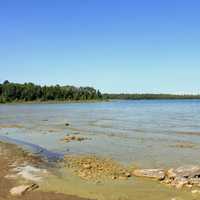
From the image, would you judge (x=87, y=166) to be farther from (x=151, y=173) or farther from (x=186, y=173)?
(x=186, y=173)

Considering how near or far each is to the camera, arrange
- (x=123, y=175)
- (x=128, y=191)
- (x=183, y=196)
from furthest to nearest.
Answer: (x=123, y=175)
(x=128, y=191)
(x=183, y=196)

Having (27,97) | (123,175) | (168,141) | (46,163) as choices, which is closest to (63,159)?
(46,163)

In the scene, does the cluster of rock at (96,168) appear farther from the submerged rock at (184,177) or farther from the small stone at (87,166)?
the submerged rock at (184,177)

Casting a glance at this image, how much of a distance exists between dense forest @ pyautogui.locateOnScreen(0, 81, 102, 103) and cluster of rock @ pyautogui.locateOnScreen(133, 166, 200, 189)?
5226 inches

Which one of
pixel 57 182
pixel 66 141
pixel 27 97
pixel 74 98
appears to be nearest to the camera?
pixel 57 182

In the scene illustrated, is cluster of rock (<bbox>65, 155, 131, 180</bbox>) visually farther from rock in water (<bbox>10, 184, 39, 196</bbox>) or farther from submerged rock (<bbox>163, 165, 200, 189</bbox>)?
rock in water (<bbox>10, 184, 39, 196</bbox>)

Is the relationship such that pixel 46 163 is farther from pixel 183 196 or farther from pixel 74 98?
pixel 74 98

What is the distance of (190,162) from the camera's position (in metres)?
14.0

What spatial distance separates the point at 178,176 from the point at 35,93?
142 metres

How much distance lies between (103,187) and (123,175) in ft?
5.52

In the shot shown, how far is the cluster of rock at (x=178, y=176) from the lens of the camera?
9.71 meters

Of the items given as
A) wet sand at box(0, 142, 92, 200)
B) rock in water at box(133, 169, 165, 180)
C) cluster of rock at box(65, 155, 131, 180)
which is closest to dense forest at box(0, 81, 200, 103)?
wet sand at box(0, 142, 92, 200)

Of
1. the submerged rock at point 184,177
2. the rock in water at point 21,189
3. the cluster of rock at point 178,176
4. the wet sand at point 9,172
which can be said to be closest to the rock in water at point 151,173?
the cluster of rock at point 178,176

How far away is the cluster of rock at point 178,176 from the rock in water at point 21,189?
11.9ft
